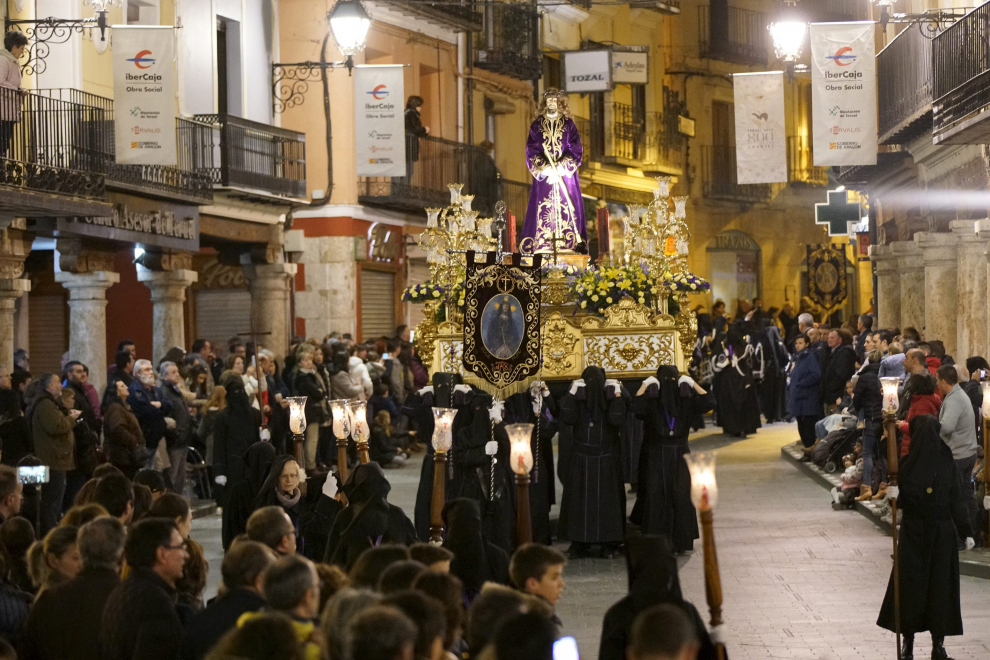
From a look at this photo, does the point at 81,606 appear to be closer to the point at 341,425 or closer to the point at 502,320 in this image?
the point at 341,425

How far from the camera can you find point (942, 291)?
20750mm

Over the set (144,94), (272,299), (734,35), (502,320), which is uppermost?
(734,35)

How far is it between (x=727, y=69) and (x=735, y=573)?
29946 mm

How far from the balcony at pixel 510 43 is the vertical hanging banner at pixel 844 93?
13.8 metres

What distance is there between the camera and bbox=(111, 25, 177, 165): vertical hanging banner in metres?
18.2

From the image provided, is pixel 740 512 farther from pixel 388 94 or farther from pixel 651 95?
pixel 651 95

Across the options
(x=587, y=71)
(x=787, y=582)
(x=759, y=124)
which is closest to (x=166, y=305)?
(x=759, y=124)

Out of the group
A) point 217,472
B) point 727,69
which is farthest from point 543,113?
point 727,69

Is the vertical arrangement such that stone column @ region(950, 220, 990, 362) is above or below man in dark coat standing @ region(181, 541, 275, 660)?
above

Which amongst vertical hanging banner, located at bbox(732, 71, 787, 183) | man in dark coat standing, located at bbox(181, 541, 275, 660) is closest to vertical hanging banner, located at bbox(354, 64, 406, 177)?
vertical hanging banner, located at bbox(732, 71, 787, 183)

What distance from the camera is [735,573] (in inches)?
530

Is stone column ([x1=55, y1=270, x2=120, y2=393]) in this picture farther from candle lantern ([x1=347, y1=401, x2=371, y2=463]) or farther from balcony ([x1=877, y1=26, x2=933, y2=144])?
candle lantern ([x1=347, y1=401, x2=371, y2=463])

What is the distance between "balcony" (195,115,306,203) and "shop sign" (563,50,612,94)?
753 cm

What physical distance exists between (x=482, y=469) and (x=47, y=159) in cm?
728
